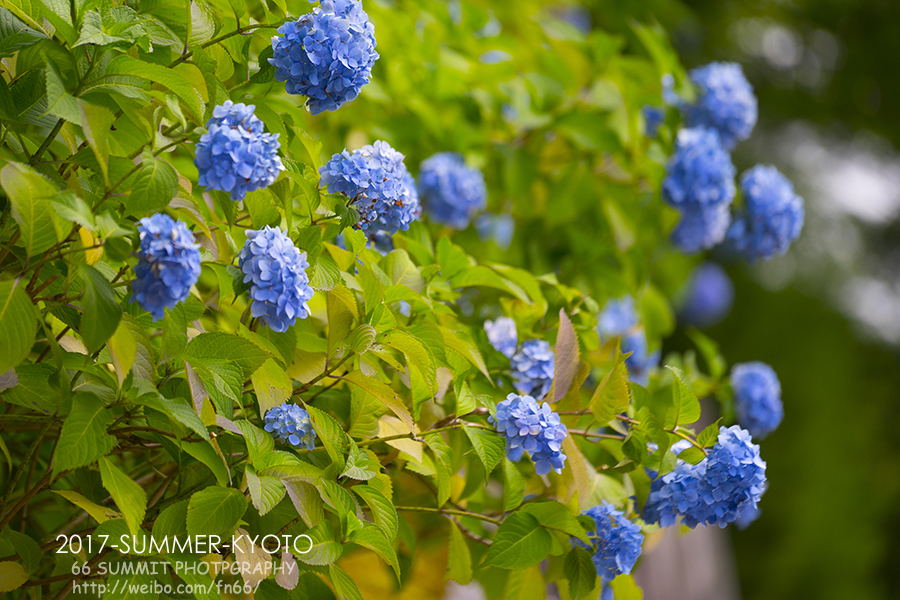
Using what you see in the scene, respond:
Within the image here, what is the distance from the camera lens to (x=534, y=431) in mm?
745

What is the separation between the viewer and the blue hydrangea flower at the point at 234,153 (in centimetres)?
57

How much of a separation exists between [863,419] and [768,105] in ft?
5.19

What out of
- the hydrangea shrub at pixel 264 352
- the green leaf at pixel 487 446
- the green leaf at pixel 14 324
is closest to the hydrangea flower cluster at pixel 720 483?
the hydrangea shrub at pixel 264 352

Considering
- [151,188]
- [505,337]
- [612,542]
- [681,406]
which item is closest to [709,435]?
[681,406]

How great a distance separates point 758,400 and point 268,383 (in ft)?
3.23

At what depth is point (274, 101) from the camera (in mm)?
1041

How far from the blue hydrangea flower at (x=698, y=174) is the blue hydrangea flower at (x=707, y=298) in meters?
1.81

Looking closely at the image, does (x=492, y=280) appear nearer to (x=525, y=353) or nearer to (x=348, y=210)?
(x=525, y=353)

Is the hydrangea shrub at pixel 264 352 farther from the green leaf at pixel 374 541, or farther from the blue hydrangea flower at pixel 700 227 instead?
the blue hydrangea flower at pixel 700 227

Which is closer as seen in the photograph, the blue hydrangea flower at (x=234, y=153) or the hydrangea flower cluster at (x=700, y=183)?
the blue hydrangea flower at (x=234, y=153)

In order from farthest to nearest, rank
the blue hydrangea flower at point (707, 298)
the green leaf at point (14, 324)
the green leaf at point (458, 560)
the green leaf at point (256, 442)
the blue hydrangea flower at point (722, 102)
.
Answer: the blue hydrangea flower at point (707, 298) → the blue hydrangea flower at point (722, 102) → the green leaf at point (458, 560) → the green leaf at point (256, 442) → the green leaf at point (14, 324)

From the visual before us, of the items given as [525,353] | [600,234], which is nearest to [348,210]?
[525,353]

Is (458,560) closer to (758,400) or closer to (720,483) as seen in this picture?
(720,483)

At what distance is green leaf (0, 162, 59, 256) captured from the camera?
53 centimetres
